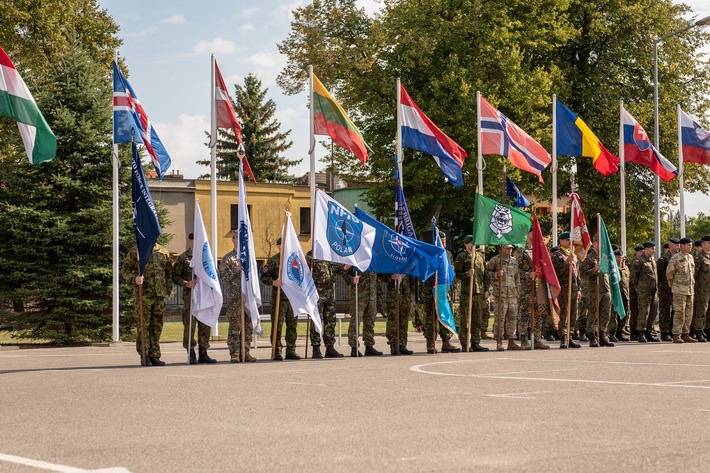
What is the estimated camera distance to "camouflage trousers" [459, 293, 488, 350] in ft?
65.5

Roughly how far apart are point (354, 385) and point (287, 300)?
598cm

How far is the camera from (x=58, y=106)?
26.5 metres

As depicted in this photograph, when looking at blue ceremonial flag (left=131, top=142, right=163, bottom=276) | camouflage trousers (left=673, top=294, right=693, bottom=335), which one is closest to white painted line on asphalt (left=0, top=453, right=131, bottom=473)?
blue ceremonial flag (left=131, top=142, right=163, bottom=276)

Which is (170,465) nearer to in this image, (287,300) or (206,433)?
(206,433)

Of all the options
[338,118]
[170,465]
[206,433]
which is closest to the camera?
[170,465]

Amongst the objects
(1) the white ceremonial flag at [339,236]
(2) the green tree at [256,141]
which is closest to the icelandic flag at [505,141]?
(1) the white ceremonial flag at [339,236]

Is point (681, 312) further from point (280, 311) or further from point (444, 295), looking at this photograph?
point (280, 311)

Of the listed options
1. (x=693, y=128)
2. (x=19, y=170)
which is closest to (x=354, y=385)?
(x=19, y=170)

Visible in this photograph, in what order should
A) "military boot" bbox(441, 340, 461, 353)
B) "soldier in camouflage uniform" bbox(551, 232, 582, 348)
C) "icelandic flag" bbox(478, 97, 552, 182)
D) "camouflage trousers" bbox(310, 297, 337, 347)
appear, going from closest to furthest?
1. "camouflage trousers" bbox(310, 297, 337, 347)
2. "military boot" bbox(441, 340, 461, 353)
3. "soldier in camouflage uniform" bbox(551, 232, 582, 348)
4. "icelandic flag" bbox(478, 97, 552, 182)

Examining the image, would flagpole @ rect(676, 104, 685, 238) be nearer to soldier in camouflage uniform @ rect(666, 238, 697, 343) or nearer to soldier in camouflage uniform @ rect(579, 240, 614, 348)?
soldier in camouflage uniform @ rect(666, 238, 697, 343)

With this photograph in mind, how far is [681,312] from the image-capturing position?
2266 centimetres

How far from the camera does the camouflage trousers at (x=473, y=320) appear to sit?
1995 cm

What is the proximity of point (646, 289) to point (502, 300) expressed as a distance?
5238 mm

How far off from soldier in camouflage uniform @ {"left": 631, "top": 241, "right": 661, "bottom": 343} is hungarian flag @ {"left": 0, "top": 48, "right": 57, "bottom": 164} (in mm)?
13378
